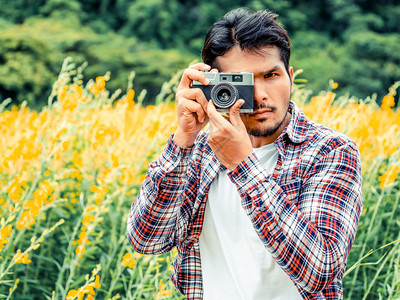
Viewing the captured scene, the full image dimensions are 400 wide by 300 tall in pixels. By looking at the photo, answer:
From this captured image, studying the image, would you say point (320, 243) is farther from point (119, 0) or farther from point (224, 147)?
point (119, 0)

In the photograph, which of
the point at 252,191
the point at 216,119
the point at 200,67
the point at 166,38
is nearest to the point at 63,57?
the point at 166,38

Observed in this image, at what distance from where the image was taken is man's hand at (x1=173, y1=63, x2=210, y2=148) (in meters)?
1.32

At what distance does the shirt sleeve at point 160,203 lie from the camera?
1355 millimetres

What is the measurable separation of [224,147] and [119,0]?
17.6 metres

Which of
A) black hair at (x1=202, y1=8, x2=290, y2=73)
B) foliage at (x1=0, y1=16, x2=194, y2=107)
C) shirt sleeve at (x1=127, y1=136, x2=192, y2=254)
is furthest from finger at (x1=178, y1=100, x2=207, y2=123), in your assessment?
foliage at (x1=0, y1=16, x2=194, y2=107)

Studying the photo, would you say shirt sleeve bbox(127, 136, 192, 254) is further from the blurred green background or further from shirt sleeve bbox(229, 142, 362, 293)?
the blurred green background

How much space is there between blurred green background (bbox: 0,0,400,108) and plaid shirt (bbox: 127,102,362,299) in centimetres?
1054

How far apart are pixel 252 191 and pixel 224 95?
0.31m

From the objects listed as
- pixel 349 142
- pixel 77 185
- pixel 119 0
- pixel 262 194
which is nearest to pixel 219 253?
pixel 262 194

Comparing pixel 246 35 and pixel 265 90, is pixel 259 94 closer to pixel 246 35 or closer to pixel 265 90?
pixel 265 90

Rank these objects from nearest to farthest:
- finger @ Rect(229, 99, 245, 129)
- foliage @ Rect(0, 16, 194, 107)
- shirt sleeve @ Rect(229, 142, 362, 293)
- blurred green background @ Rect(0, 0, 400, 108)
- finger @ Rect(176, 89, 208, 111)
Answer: shirt sleeve @ Rect(229, 142, 362, 293) < finger @ Rect(229, 99, 245, 129) < finger @ Rect(176, 89, 208, 111) < foliage @ Rect(0, 16, 194, 107) < blurred green background @ Rect(0, 0, 400, 108)

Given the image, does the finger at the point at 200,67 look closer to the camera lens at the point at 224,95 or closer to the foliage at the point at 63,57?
the camera lens at the point at 224,95

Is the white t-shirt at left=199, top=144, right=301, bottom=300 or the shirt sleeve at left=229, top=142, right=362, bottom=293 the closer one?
the shirt sleeve at left=229, top=142, right=362, bottom=293

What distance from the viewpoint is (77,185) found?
265 centimetres
